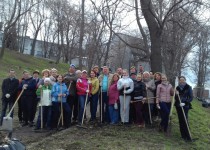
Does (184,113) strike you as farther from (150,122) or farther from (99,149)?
(99,149)

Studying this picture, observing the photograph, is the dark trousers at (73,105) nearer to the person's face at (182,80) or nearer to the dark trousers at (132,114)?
the dark trousers at (132,114)

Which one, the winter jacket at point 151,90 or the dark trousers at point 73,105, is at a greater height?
the winter jacket at point 151,90

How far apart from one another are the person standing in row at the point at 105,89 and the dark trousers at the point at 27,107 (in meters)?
2.55

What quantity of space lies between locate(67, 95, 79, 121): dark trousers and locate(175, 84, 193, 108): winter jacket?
3608 millimetres

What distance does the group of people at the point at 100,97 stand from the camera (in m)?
11.2

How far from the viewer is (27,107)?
1186cm

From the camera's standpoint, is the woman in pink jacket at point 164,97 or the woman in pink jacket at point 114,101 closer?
the woman in pink jacket at point 164,97

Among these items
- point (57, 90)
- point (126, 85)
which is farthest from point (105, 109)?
point (57, 90)

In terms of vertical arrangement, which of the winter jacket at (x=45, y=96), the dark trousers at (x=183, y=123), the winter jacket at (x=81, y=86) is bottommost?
the dark trousers at (x=183, y=123)

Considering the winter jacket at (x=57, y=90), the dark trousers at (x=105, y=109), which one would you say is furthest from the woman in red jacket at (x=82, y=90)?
the dark trousers at (x=105, y=109)

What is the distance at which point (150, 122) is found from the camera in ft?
39.9

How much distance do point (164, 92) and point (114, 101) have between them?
1.77 m

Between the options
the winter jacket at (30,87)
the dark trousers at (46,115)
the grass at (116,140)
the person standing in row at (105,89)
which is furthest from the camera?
the person standing in row at (105,89)

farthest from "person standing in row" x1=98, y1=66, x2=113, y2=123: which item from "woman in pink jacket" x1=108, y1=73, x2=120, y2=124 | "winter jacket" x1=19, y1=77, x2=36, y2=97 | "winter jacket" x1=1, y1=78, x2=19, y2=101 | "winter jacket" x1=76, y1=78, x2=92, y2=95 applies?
"winter jacket" x1=1, y1=78, x2=19, y2=101
